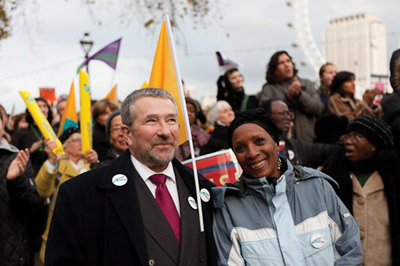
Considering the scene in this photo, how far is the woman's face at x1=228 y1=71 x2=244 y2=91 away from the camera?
727 cm

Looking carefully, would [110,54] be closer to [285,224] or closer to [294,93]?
[294,93]

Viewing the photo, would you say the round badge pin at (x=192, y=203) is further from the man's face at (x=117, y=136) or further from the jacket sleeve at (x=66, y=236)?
the man's face at (x=117, y=136)

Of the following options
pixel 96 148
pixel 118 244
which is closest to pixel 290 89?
pixel 96 148

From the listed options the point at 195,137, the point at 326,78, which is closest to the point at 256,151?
the point at 195,137

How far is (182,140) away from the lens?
322cm

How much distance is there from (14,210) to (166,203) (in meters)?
2.23

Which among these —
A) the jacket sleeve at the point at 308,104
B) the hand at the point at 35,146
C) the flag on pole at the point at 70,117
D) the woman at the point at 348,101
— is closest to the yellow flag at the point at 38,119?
the flag on pole at the point at 70,117

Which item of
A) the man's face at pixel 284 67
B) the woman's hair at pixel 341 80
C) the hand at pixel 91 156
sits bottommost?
the hand at pixel 91 156

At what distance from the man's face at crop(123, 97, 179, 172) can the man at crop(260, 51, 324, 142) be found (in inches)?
140

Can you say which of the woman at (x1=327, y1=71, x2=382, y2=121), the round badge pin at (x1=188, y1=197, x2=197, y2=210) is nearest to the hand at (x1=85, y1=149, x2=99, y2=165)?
the round badge pin at (x1=188, y1=197, x2=197, y2=210)

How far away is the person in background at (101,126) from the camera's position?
238 inches

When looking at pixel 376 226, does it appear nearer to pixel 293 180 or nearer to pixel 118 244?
pixel 293 180

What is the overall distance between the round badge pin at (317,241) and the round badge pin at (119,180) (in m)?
1.09

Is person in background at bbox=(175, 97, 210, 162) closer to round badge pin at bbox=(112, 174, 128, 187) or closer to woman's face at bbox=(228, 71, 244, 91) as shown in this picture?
woman's face at bbox=(228, 71, 244, 91)
